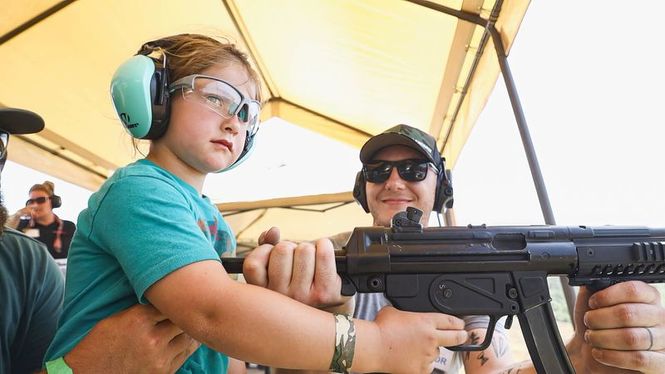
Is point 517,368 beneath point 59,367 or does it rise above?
above

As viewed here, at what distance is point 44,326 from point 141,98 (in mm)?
915

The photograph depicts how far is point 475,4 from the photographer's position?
7.33 ft

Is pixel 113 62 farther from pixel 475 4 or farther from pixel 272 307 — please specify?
pixel 272 307

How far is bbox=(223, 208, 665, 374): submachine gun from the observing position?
83 centimetres

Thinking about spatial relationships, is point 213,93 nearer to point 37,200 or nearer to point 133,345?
point 133,345

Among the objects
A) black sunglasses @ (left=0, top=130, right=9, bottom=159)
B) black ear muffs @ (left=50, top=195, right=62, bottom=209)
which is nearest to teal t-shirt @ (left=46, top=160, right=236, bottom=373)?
black sunglasses @ (left=0, top=130, right=9, bottom=159)

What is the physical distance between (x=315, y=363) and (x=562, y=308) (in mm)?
1917

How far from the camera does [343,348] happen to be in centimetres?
68

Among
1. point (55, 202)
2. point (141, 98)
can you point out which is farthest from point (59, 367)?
point (55, 202)

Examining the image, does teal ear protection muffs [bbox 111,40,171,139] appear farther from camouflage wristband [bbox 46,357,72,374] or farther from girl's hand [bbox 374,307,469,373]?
girl's hand [bbox 374,307,469,373]

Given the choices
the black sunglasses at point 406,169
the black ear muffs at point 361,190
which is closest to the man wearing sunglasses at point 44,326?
the black sunglasses at point 406,169

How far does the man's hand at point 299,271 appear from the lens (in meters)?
0.76

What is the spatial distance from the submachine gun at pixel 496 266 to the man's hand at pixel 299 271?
4 centimetres

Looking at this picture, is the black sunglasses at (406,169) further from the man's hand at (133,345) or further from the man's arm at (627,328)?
the man's hand at (133,345)
